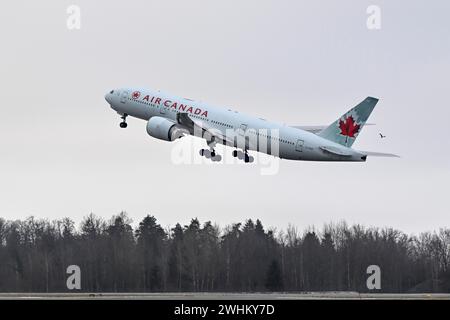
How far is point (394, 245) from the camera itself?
125625 millimetres

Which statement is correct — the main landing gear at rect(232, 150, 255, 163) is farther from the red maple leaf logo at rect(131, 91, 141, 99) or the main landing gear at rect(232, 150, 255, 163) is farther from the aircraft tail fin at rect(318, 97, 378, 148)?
the red maple leaf logo at rect(131, 91, 141, 99)

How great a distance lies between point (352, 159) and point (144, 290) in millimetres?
21577

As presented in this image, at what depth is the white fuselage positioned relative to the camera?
359 feet

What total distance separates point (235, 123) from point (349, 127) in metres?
10.7

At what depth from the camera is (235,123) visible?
113750 millimetres

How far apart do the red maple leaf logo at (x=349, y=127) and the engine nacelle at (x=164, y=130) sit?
15.6 m

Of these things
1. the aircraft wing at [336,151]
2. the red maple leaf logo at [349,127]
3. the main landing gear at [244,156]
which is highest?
the red maple leaf logo at [349,127]

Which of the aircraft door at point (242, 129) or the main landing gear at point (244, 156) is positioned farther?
the main landing gear at point (244, 156)

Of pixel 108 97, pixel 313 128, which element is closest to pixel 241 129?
pixel 313 128

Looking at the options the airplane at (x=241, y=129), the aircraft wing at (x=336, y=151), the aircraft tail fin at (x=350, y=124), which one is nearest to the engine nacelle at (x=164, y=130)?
the airplane at (x=241, y=129)

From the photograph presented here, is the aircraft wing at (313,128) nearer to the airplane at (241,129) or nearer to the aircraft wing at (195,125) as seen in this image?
the airplane at (241,129)

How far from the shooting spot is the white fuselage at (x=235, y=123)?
109500mm
